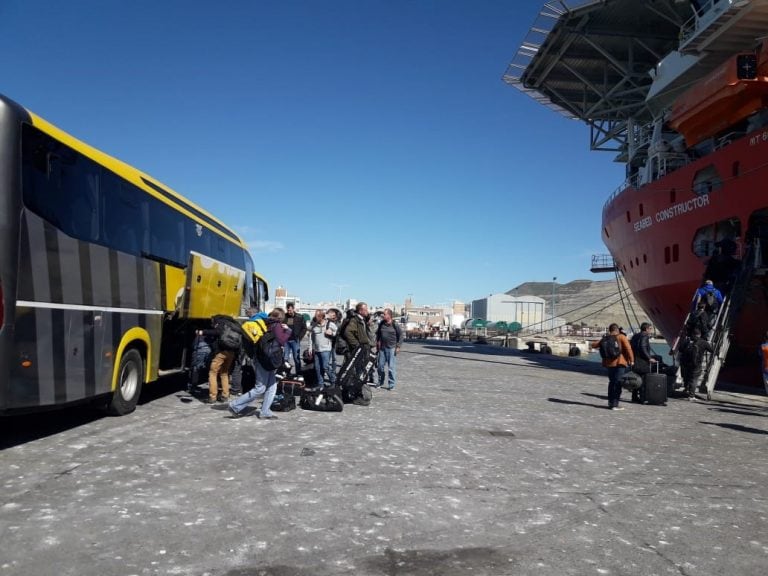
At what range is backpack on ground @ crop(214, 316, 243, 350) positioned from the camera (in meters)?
9.59

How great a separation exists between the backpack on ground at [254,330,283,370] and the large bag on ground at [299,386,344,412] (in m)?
1.35

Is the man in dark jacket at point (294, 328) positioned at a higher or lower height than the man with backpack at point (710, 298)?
lower

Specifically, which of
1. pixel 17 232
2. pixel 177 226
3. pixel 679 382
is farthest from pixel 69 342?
pixel 679 382

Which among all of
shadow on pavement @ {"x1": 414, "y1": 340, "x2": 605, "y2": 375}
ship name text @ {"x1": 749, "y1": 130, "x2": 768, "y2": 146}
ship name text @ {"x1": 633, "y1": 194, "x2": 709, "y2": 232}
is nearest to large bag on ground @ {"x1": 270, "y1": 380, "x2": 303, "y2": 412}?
ship name text @ {"x1": 749, "y1": 130, "x2": 768, "y2": 146}

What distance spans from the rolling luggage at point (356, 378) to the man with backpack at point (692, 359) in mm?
7518

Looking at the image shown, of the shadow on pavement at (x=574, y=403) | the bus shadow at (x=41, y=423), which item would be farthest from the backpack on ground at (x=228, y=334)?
the shadow on pavement at (x=574, y=403)

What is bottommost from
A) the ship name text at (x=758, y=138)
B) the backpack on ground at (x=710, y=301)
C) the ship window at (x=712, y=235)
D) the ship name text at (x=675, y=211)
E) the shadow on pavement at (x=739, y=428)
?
the shadow on pavement at (x=739, y=428)

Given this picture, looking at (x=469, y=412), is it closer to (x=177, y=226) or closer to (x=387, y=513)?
(x=387, y=513)

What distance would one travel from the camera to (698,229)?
17.1 m

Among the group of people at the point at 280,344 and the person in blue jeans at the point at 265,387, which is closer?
the person in blue jeans at the point at 265,387

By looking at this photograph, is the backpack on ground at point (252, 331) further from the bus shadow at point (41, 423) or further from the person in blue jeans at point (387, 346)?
the person in blue jeans at point (387, 346)

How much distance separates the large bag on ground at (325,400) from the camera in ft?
30.6

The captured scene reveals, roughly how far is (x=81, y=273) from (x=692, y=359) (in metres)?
12.2

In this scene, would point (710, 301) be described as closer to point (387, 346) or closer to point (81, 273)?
point (387, 346)
